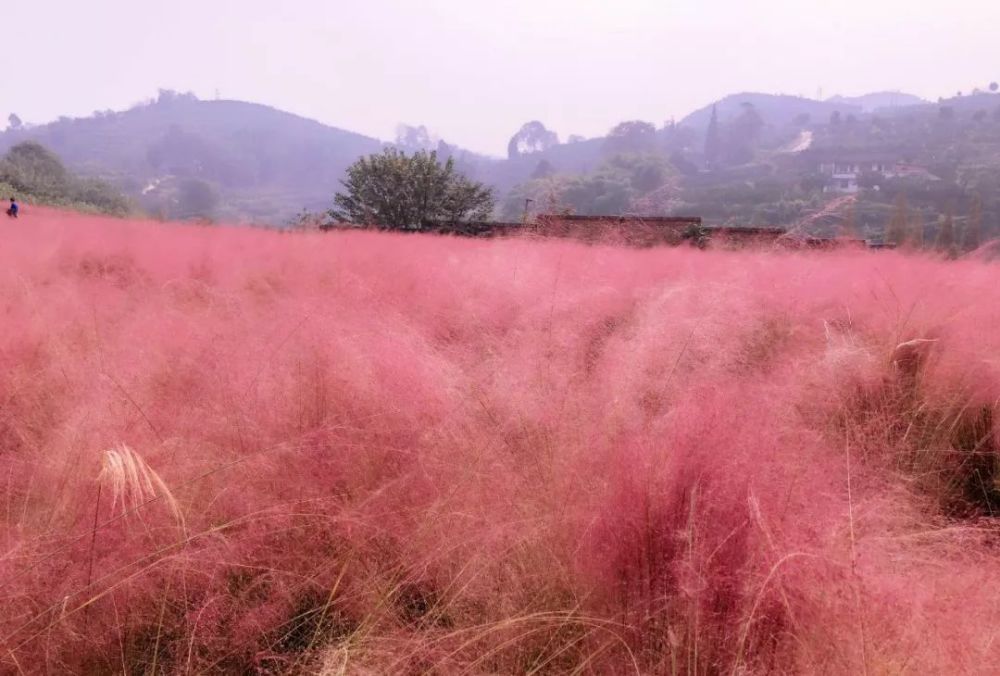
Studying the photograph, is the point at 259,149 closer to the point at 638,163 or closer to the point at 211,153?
the point at 211,153

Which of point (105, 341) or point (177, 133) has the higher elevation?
point (177, 133)

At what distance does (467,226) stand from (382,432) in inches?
552

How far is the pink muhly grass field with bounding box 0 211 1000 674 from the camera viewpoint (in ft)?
3.40

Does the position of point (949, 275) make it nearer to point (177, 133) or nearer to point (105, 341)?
point (105, 341)

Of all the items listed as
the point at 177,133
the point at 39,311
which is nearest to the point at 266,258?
the point at 39,311

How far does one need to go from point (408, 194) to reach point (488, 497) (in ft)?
69.1

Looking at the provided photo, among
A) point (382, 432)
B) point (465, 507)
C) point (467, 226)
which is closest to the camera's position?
point (465, 507)

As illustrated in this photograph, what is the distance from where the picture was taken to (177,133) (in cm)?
14062

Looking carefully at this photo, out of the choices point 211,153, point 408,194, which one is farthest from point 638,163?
point 211,153

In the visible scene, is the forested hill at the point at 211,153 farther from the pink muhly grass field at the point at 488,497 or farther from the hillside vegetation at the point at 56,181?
the pink muhly grass field at the point at 488,497

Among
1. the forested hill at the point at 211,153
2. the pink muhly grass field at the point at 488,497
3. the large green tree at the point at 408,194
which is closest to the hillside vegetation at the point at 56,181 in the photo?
the large green tree at the point at 408,194

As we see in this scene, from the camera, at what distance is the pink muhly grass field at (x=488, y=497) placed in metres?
1.04

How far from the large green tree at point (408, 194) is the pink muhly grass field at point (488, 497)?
1888 cm

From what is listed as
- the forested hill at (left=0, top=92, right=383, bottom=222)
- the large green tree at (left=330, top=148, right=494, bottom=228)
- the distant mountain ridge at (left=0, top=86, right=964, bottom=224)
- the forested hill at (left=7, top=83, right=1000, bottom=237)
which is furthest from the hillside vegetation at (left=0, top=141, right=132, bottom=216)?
the forested hill at (left=0, top=92, right=383, bottom=222)
